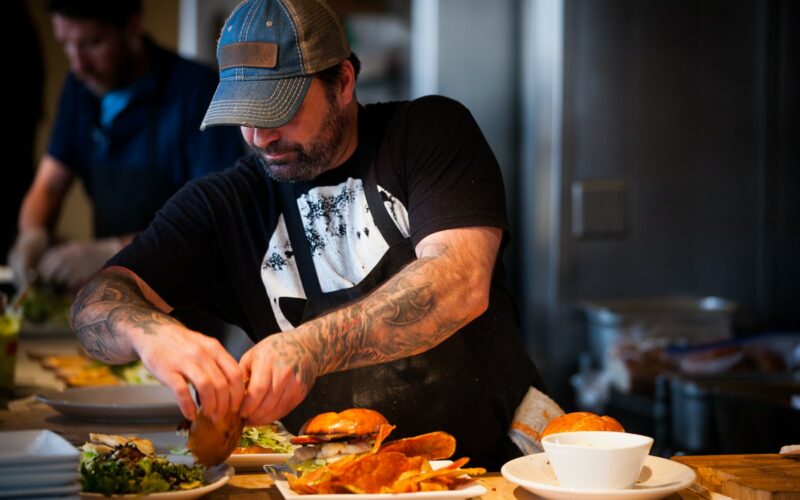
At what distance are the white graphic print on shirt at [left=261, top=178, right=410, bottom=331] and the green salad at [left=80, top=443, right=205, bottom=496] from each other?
2.14ft

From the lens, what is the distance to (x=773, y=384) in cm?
326

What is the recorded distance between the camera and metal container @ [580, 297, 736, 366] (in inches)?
170

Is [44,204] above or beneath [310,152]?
beneath

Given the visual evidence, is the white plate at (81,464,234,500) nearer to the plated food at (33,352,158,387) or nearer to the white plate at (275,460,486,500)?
the white plate at (275,460,486,500)

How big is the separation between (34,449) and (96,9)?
2982 mm

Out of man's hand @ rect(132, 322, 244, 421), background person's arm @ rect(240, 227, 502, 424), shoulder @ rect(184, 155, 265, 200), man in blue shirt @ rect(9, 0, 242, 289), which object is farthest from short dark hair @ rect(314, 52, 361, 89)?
man in blue shirt @ rect(9, 0, 242, 289)

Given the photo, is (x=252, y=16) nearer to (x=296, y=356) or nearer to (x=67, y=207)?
(x=296, y=356)

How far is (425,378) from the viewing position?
2.19 metres

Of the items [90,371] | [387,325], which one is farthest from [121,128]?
[387,325]

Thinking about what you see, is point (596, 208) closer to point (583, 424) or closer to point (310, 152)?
point (310, 152)

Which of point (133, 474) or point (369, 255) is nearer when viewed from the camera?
point (133, 474)

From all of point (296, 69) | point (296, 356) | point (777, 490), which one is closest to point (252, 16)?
point (296, 69)

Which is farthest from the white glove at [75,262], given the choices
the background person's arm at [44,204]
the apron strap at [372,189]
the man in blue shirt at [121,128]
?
the apron strap at [372,189]

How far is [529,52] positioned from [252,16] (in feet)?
10.3
